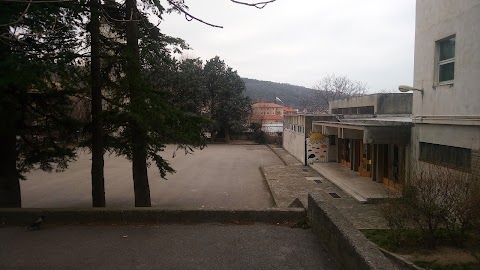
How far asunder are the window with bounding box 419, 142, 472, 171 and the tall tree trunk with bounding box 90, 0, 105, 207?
10.5 metres

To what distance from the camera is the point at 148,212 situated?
675 centimetres

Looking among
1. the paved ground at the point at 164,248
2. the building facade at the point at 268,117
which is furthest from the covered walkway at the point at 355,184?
the building facade at the point at 268,117

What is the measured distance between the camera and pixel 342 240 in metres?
4.57

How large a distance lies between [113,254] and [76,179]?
20824 millimetres

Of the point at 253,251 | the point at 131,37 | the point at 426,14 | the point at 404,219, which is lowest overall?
the point at 404,219

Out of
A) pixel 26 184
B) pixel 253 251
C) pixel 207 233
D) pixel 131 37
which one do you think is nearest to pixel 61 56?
pixel 131 37

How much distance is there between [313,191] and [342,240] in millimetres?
13707

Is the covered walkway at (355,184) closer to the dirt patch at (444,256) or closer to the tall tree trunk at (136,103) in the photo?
the dirt patch at (444,256)

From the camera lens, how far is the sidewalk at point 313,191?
12477mm

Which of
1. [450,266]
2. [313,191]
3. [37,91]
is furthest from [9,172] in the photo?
[313,191]

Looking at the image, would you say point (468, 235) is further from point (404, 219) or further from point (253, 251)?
point (253, 251)

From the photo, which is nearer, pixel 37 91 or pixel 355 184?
pixel 37 91

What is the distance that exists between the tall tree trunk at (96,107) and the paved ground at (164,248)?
433 centimetres

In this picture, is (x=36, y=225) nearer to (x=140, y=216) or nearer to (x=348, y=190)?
(x=140, y=216)
